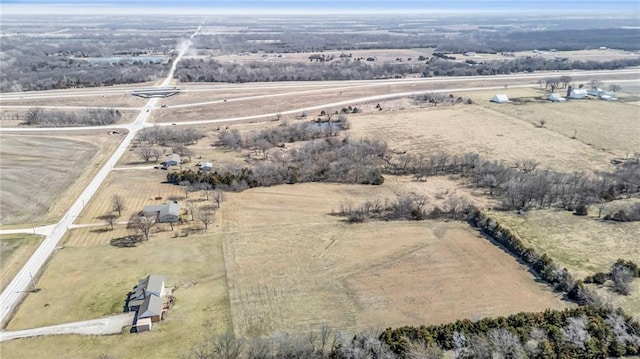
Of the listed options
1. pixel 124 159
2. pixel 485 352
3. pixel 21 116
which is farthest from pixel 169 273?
pixel 21 116

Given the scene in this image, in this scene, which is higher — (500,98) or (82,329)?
(500,98)

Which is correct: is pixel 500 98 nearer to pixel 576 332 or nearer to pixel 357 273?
pixel 357 273

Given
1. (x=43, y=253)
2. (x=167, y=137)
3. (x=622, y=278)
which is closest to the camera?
(x=622, y=278)

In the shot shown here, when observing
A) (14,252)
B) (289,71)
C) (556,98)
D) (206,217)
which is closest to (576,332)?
(206,217)

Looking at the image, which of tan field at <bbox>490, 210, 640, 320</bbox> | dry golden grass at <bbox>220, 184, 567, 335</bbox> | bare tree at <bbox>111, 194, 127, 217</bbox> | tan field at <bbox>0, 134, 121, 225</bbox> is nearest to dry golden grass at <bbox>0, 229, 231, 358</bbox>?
dry golden grass at <bbox>220, 184, 567, 335</bbox>

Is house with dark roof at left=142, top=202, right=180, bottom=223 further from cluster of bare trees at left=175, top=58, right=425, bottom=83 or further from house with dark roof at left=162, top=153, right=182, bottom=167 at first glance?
cluster of bare trees at left=175, top=58, right=425, bottom=83

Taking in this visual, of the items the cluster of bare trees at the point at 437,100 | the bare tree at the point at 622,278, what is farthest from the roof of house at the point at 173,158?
the cluster of bare trees at the point at 437,100

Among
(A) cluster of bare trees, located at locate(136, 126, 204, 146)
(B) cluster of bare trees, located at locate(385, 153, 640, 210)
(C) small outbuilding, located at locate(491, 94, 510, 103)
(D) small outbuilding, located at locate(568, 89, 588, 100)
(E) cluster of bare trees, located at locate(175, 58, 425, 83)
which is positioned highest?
(E) cluster of bare trees, located at locate(175, 58, 425, 83)
